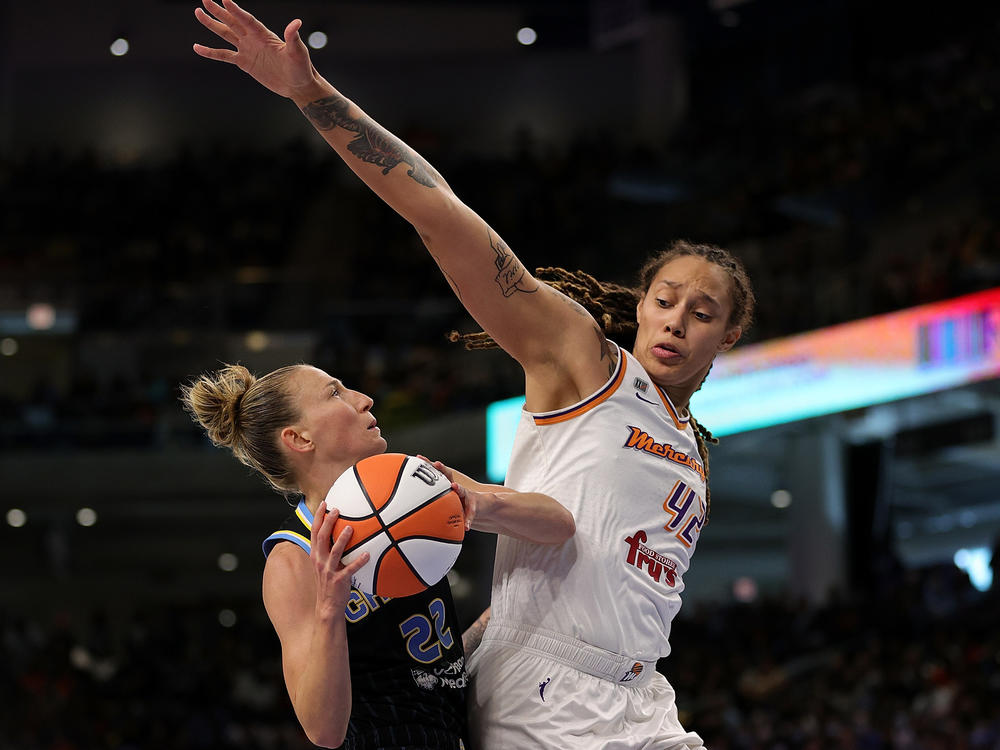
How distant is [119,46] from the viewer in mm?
27828

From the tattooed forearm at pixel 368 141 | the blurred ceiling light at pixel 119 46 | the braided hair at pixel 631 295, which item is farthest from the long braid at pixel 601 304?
the blurred ceiling light at pixel 119 46

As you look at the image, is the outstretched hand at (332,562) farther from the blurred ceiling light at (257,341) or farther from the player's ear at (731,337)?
the blurred ceiling light at (257,341)

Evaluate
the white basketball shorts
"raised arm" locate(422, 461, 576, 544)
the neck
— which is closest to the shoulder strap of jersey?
"raised arm" locate(422, 461, 576, 544)

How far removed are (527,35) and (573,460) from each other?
26.1m

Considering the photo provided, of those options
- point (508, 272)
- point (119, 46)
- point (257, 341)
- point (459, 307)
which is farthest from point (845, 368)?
point (119, 46)

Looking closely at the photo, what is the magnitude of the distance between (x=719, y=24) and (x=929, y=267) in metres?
13.2

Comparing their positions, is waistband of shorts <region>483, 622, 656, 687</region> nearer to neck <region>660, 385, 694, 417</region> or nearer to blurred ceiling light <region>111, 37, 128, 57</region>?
neck <region>660, 385, 694, 417</region>

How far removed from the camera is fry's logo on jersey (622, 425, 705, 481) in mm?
3561

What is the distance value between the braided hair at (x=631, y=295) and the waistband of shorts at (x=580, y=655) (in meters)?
0.59

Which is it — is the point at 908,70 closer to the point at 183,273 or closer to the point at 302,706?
the point at 183,273

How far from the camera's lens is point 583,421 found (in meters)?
3.53

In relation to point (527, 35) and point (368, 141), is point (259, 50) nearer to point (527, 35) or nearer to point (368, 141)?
point (368, 141)

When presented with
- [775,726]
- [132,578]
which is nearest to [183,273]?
[132,578]

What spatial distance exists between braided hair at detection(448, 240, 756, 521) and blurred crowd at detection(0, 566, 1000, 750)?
1003cm
